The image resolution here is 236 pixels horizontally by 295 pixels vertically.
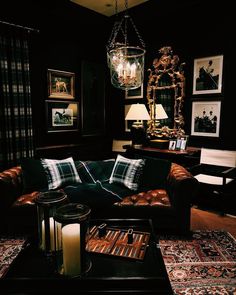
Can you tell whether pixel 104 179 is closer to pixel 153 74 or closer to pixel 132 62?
pixel 132 62

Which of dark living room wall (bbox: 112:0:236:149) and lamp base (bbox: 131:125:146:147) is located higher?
dark living room wall (bbox: 112:0:236:149)

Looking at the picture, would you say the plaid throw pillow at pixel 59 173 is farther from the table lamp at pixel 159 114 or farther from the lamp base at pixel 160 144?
the table lamp at pixel 159 114

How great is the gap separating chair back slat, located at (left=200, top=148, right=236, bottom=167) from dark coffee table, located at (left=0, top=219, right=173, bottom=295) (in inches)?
89.5

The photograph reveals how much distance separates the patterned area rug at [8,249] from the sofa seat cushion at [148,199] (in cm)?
105

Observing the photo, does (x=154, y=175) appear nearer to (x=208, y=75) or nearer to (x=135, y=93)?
(x=208, y=75)

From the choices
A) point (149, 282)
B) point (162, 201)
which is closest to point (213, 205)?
point (162, 201)

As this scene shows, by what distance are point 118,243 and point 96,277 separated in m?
0.38

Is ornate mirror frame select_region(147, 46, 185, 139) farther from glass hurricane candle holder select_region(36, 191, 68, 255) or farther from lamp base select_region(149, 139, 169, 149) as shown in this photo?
glass hurricane candle holder select_region(36, 191, 68, 255)

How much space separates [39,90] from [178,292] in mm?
3360

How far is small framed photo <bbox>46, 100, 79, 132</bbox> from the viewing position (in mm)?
3988

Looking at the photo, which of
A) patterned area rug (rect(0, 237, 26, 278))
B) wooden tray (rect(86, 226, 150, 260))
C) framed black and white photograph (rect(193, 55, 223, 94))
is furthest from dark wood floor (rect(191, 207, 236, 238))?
patterned area rug (rect(0, 237, 26, 278))

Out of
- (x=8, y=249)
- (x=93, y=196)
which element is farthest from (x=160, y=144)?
(x=8, y=249)

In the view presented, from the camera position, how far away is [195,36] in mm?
3699

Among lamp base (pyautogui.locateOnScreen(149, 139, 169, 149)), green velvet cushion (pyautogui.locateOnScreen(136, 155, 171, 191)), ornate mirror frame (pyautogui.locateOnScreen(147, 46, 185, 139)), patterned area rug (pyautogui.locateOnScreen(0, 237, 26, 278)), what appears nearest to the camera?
patterned area rug (pyautogui.locateOnScreen(0, 237, 26, 278))
